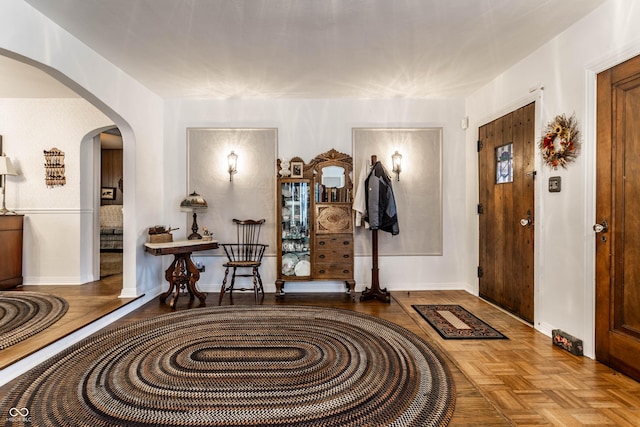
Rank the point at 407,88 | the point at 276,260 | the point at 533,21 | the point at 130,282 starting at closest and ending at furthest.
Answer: the point at 533,21
the point at 130,282
the point at 407,88
the point at 276,260

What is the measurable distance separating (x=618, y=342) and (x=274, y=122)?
3.98m

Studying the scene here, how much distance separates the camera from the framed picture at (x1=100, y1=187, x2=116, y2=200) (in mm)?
7586

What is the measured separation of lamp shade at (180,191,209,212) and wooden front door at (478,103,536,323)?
11.4ft

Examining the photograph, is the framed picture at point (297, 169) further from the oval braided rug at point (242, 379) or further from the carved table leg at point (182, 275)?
the oval braided rug at point (242, 379)

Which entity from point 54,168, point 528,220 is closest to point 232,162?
point 54,168

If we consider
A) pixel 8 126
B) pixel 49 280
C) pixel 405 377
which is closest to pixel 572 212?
pixel 405 377

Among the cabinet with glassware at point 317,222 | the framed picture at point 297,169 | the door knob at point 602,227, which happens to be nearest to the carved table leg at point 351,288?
the cabinet with glassware at point 317,222

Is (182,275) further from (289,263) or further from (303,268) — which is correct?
(303,268)

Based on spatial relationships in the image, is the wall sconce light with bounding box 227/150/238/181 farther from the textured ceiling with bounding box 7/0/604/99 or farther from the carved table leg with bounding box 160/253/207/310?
the carved table leg with bounding box 160/253/207/310

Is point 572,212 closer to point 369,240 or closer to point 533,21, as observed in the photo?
point 533,21

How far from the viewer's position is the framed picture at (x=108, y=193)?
759 centimetres

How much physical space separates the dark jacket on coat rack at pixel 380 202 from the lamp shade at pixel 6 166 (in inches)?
181

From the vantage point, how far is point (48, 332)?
263cm

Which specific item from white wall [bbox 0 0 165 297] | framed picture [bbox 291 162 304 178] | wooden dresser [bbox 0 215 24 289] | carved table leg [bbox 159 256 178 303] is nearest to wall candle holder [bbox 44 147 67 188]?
wooden dresser [bbox 0 215 24 289]
